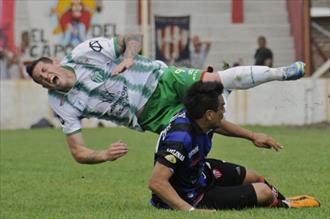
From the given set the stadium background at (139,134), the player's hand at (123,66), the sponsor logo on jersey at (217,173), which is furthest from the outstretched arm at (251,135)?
the player's hand at (123,66)

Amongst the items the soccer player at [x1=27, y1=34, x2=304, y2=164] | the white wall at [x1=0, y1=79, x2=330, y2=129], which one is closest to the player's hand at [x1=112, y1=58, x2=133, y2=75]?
the soccer player at [x1=27, y1=34, x2=304, y2=164]

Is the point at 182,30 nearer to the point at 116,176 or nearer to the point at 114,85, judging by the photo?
the point at 116,176

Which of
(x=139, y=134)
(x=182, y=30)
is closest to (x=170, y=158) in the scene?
(x=139, y=134)

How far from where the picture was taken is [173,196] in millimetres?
7715

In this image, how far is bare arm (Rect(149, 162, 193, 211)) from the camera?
7.66m

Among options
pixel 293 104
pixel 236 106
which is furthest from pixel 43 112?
Answer: pixel 293 104

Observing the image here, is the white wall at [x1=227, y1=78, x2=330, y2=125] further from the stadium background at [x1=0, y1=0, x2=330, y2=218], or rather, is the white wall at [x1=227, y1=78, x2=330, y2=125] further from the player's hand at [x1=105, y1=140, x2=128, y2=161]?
the player's hand at [x1=105, y1=140, x2=128, y2=161]

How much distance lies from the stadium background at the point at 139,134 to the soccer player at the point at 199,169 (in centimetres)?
32

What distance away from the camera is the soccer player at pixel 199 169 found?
25.1 feet

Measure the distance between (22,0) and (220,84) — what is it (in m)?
19.8

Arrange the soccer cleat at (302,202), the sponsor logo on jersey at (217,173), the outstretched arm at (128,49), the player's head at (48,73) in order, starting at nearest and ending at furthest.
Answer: the player's head at (48,73)
the outstretched arm at (128,49)
the soccer cleat at (302,202)
the sponsor logo on jersey at (217,173)

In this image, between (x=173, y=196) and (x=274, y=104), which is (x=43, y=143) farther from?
(x=173, y=196)

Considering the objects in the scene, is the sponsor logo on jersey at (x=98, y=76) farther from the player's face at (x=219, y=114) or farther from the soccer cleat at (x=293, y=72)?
the soccer cleat at (x=293, y=72)

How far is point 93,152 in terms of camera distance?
774 centimetres
